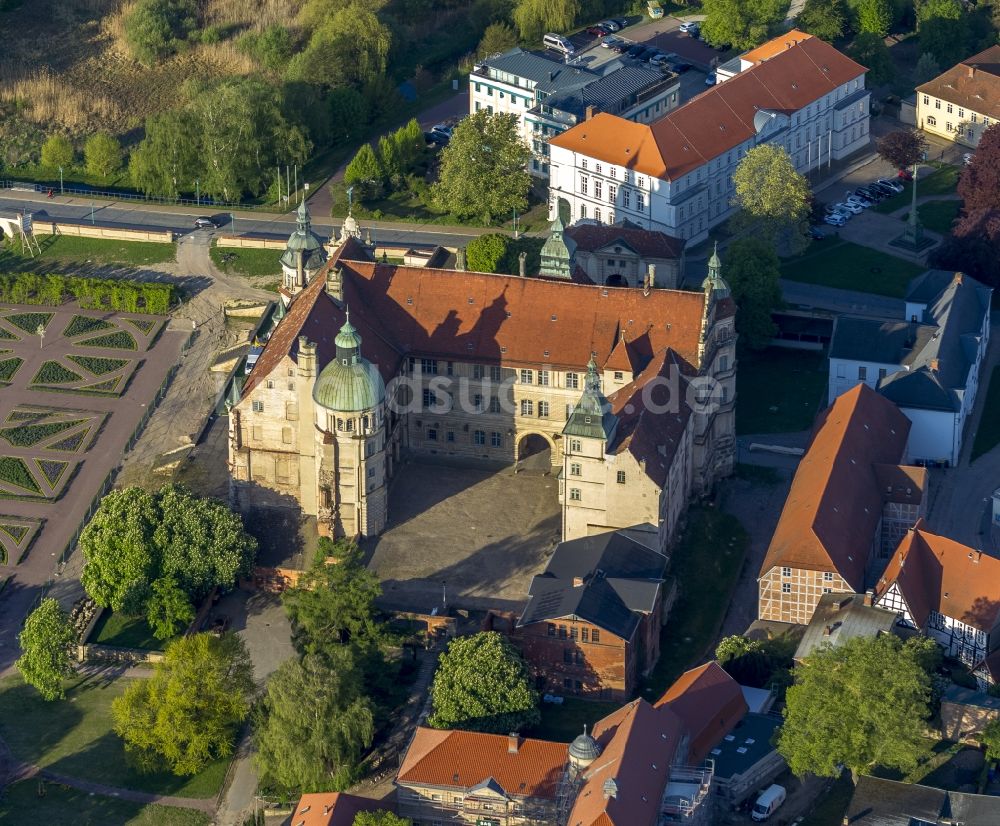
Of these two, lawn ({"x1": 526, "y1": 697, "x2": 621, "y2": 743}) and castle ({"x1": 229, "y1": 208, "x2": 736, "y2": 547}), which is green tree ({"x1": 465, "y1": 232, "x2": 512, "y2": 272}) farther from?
lawn ({"x1": 526, "y1": 697, "x2": 621, "y2": 743})

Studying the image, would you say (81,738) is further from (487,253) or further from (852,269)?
(852,269)

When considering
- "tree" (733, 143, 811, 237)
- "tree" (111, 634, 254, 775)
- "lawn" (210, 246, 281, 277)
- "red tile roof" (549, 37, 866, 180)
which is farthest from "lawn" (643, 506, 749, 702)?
"lawn" (210, 246, 281, 277)

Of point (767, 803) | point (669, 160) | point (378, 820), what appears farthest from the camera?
point (669, 160)

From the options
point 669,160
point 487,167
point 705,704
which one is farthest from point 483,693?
point 487,167

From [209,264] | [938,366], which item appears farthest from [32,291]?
[938,366]

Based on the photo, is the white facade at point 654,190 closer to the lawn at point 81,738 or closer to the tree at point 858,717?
the tree at point 858,717
